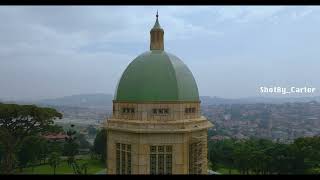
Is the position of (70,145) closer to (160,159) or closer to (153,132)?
(160,159)

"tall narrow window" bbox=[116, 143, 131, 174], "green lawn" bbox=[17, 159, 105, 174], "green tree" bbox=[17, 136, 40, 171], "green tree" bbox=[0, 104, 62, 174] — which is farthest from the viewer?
"green lawn" bbox=[17, 159, 105, 174]

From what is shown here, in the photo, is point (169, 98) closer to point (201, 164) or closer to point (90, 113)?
point (201, 164)

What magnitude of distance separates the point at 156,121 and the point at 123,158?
272 cm

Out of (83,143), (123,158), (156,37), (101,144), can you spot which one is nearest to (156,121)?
(123,158)

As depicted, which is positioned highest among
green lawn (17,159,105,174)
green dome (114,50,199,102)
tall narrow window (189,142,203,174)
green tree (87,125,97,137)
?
green dome (114,50,199,102)

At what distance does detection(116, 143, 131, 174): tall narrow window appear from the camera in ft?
63.8

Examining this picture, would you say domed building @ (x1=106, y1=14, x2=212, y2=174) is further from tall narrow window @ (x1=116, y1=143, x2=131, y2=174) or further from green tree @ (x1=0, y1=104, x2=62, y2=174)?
green tree @ (x1=0, y1=104, x2=62, y2=174)

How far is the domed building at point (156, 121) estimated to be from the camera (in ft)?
61.7

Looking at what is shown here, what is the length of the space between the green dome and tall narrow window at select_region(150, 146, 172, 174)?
241 centimetres

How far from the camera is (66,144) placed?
54.2 m

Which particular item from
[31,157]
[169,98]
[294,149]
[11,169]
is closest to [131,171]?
[169,98]

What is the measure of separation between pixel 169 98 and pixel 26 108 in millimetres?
20262

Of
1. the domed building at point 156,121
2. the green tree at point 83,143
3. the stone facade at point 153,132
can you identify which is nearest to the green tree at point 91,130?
the green tree at point 83,143

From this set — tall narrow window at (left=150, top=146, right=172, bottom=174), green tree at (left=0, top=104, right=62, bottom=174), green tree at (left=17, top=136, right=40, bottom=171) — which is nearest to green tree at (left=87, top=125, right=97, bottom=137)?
green tree at (left=17, top=136, right=40, bottom=171)
